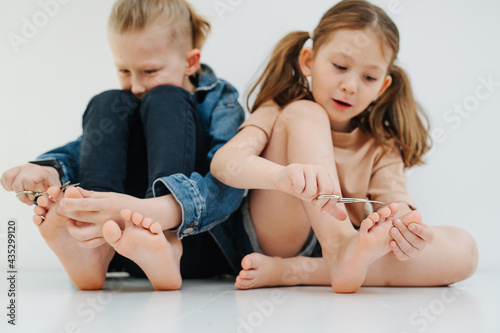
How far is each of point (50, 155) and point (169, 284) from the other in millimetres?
433

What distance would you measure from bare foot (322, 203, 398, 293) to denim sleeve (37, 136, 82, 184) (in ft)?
1.95

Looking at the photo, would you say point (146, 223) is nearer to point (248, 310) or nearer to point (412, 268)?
point (248, 310)

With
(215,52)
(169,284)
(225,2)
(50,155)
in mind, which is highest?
(225,2)

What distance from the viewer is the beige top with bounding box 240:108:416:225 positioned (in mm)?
1214

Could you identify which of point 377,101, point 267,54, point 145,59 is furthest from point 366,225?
point 267,54

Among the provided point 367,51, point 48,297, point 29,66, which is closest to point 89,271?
point 48,297

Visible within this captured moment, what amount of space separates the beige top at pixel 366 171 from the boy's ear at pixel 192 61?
287mm

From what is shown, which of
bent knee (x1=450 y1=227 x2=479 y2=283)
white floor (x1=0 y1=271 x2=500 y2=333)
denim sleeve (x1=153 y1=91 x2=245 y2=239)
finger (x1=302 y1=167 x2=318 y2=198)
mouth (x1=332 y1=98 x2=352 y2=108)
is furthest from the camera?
mouth (x1=332 y1=98 x2=352 y2=108)

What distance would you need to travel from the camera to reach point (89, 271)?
0.93 metres

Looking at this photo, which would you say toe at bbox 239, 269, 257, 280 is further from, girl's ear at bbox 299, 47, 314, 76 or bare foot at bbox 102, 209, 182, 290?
girl's ear at bbox 299, 47, 314, 76

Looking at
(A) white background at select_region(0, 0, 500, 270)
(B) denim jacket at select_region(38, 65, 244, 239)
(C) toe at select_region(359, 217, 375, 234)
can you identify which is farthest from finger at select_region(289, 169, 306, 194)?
(A) white background at select_region(0, 0, 500, 270)

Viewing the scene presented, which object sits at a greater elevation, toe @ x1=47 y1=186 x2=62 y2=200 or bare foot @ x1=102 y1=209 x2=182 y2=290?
toe @ x1=47 y1=186 x2=62 y2=200

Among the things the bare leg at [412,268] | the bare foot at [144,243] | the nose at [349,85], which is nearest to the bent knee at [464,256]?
the bare leg at [412,268]

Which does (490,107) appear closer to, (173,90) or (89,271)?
(173,90)
